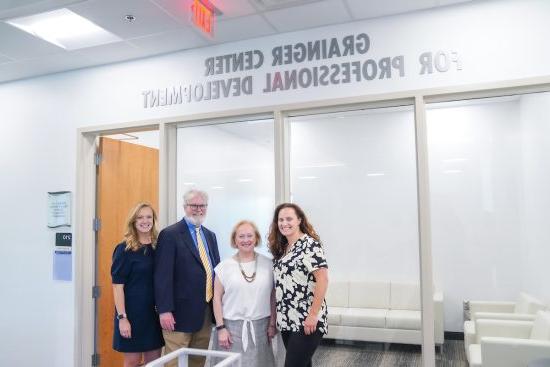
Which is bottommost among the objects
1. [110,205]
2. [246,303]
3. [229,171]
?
[246,303]

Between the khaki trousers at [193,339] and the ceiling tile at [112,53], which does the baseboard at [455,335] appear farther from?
the ceiling tile at [112,53]

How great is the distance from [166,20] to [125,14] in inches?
9.8

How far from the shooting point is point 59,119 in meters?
3.86

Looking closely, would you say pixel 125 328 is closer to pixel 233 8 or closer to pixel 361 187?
pixel 361 187

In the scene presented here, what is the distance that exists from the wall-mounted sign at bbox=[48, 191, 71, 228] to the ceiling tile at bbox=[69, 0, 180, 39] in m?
1.43

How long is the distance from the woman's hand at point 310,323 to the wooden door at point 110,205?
2.12m

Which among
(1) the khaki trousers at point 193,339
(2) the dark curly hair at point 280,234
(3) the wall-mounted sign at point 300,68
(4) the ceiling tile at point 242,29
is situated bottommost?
(1) the khaki trousers at point 193,339

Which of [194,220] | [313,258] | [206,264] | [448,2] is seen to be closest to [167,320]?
[206,264]

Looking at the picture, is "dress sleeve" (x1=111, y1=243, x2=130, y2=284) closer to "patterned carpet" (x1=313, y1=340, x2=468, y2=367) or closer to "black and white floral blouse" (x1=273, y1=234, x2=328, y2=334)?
"black and white floral blouse" (x1=273, y1=234, x2=328, y2=334)

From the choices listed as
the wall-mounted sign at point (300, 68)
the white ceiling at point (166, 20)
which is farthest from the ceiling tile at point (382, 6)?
the wall-mounted sign at point (300, 68)

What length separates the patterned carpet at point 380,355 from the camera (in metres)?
2.79

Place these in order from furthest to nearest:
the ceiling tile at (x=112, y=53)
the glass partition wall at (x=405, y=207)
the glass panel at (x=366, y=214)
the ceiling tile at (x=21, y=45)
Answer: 1. the ceiling tile at (x=112, y=53)
2. the ceiling tile at (x=21, y=45)
3. the glass panel at (x=366, y=214)
4. the glass partition wall at (x=405, y=207)

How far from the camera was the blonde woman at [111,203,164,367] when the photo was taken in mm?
2879

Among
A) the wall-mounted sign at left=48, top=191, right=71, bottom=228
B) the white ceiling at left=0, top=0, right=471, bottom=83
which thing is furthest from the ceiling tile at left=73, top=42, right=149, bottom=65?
the wall-mounted sign at left=48, top=191, right=71, bottom=228
